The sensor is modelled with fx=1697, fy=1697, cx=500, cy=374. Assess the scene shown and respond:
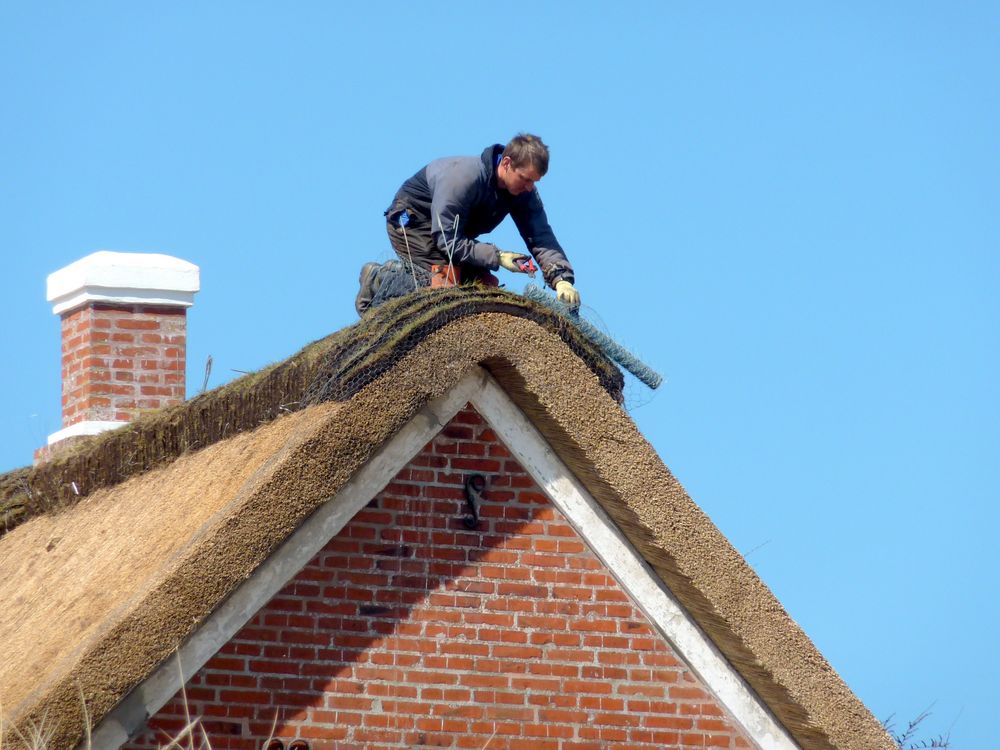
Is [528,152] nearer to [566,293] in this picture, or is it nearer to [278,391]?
[566,293]

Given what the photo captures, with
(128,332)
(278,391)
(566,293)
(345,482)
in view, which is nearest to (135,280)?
(128,332)

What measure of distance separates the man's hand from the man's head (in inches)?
15.0

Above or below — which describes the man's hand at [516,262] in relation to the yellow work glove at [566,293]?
above

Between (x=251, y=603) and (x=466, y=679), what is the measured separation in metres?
0.95

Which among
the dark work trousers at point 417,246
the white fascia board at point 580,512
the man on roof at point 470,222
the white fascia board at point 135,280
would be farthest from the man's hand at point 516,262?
the white fascia board at point 135,280

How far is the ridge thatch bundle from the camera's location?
715cm

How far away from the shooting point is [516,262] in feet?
27.0

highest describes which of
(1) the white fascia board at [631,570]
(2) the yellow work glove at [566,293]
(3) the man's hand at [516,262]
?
(3) the man's hand at [516,262]

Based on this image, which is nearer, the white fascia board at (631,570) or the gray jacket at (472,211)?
the white fascia board at (631,570)

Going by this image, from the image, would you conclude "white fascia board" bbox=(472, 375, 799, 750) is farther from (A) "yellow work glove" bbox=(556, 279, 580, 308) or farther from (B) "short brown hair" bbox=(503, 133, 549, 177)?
(B) "short brown hair" bbox=(503, 133, 549, 177)

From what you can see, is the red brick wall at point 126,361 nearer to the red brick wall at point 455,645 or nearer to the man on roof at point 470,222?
the man on roof at point 470,222

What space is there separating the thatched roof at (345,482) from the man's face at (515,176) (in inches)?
44.6

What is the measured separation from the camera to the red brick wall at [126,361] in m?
10.9

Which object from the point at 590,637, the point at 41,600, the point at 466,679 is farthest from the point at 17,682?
the point at 590,637
